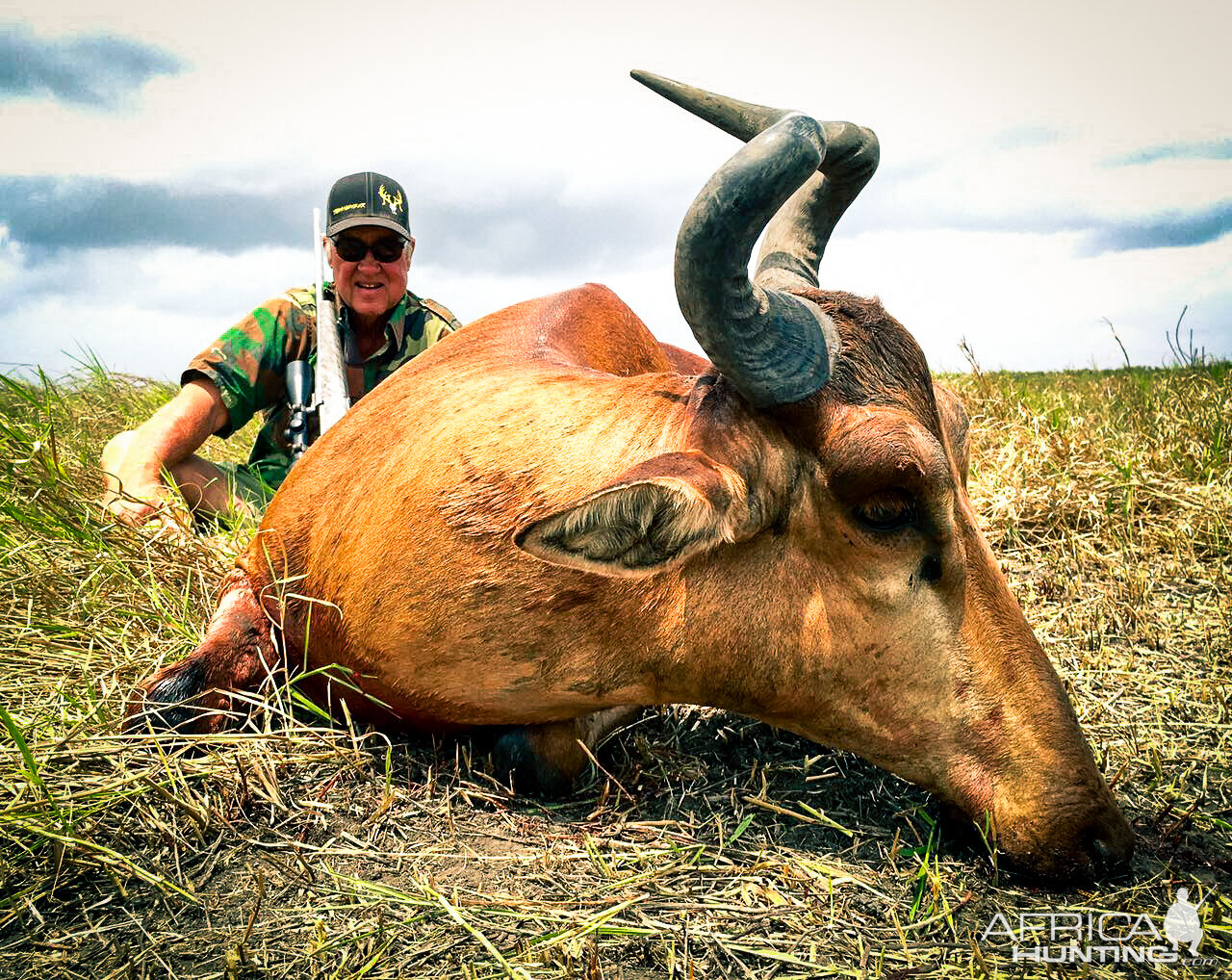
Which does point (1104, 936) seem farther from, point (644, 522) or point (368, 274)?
point (368, 274)

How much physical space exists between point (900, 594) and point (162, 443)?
14.6 ft

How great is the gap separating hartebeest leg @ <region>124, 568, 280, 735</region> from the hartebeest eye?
2.00 m

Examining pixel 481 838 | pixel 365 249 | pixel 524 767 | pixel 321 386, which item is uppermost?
pixel 365 249

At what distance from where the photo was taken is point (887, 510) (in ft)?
8.47

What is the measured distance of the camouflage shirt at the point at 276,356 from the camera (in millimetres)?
5898

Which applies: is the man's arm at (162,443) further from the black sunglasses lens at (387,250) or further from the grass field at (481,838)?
the black sunglasses lens at (387,250)

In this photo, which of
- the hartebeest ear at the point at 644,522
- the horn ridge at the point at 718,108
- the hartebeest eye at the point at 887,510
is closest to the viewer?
the hartebeest ear at the point at 644,522

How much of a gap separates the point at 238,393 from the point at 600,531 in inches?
169

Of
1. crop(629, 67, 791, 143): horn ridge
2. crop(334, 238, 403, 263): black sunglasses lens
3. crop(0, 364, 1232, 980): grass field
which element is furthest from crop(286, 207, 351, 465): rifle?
crop(629, 67, 791, 143): horn ridge

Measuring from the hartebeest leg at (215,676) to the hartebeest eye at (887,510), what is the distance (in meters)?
2.00

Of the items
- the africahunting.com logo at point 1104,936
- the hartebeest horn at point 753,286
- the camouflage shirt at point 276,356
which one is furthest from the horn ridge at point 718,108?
the camouflage shirt at point 276,356

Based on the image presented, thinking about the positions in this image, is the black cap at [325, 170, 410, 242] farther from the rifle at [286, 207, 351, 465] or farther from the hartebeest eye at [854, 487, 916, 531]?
the hartebeest eye at [854, 487, 916, 531]

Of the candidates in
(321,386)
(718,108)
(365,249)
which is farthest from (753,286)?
(365,249)

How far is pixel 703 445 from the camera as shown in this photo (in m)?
2.67
